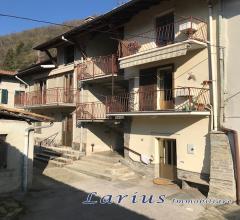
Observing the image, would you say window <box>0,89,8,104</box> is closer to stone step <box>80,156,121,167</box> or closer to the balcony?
stone step <box>80,156,121,167</box>

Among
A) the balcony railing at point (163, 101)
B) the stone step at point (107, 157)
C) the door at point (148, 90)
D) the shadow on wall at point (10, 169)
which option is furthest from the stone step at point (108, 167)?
the shadow on wall at point (10, 169)

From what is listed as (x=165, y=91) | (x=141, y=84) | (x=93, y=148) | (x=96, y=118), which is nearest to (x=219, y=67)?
(x=165, y=91)

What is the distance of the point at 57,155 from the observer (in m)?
22.1

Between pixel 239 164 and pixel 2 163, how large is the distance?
928cm

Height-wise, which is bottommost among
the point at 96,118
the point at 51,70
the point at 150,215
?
the point at 150,215

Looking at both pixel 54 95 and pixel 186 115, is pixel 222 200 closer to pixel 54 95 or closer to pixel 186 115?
pixel 186 115

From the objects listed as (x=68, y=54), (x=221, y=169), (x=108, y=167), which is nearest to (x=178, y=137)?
(x=221, y=169)

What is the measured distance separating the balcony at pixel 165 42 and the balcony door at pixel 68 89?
6.27 meters

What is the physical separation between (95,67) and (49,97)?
217 inches

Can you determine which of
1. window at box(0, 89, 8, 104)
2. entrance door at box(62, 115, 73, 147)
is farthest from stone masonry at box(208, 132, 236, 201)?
window at box(0, 89, 8, 104)

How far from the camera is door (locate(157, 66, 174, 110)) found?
53.8 ft

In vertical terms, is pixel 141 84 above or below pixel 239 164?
above

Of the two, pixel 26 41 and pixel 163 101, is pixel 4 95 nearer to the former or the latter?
pixel 163 101

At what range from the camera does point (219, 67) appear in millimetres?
13938
